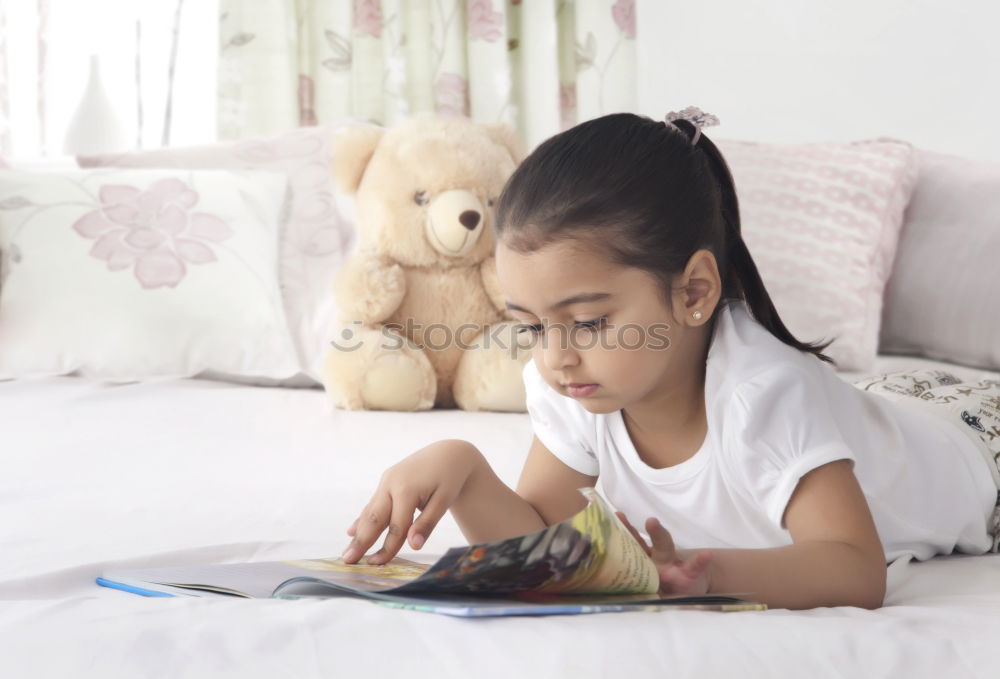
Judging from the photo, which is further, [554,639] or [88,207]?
[88,207]

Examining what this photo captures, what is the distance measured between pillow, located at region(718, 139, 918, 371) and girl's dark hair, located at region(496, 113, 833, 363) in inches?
30.9

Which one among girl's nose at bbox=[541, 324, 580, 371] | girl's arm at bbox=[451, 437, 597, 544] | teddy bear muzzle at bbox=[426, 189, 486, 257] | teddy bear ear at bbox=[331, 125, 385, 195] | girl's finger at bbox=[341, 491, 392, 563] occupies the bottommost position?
girl's arm at bbox=[451, 437, 597, 544]

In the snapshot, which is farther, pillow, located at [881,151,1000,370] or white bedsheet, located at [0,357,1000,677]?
pillow, located at [881,151,1000,370]

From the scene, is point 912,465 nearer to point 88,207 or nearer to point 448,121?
point 448,121

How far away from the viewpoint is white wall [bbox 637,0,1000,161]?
2.21 m

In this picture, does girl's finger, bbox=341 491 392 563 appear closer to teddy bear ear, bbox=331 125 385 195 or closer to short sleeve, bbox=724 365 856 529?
short sleeve, bbox=724 365 856 529

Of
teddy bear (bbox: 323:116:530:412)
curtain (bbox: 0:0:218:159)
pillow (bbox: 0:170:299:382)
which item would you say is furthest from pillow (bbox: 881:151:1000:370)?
curtain (bbox: 0:0:218:159)

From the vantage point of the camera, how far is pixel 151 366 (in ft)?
5.17

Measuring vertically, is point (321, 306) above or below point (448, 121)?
below

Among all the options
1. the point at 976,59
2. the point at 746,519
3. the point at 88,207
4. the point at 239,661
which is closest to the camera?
the point at 239,661

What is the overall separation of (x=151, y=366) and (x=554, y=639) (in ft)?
4.02

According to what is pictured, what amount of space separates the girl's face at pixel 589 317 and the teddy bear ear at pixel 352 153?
0.96 meters

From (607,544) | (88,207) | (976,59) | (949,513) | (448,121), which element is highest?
(976,59)

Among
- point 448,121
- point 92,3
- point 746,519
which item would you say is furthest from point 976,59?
point 92,3
